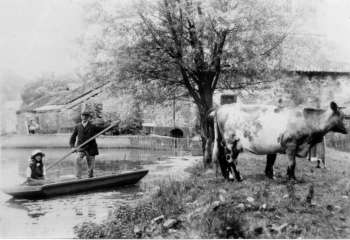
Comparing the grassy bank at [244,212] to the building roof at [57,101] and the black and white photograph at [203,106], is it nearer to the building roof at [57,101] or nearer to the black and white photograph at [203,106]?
the black and white photograph at [203,106]

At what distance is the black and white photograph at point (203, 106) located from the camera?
6.81 meters

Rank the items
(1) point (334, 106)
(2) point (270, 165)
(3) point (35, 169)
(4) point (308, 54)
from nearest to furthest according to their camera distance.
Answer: (1) point (334, 106) → (2) point (270, 165) → (3) point (35, 169) → (4) point (308, 54)

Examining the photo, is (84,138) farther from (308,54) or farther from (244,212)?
(308,54)

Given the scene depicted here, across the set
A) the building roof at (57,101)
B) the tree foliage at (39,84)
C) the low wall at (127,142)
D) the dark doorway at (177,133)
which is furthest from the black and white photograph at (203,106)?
the dark doorway at (177,133)

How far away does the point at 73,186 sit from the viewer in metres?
10.6

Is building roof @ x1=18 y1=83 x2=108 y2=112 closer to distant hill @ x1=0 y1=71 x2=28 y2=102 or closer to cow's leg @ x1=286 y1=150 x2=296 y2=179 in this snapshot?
distant hill @ x1=0 y1=71 x2=28 y2=102

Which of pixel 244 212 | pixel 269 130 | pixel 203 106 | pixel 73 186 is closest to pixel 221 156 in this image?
pixel 269 130

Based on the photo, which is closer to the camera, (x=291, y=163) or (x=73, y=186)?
(x=291, y=163)

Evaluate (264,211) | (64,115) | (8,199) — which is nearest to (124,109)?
(8,199)

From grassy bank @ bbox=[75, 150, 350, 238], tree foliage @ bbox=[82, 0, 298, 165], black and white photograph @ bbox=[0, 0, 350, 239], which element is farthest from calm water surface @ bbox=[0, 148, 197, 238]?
tree foliage @ bbox=[82, 0, 298, 165]

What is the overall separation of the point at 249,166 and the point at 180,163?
283 inches

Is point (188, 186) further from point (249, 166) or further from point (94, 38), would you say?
point (94, 38)

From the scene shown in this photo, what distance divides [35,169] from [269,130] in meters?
6.16

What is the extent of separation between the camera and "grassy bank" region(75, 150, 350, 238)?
6.01 metres
